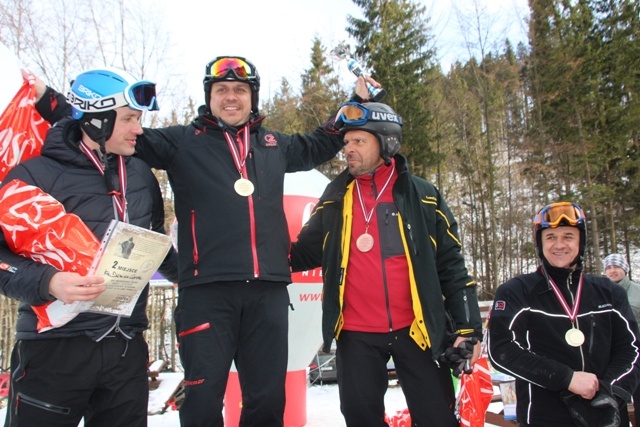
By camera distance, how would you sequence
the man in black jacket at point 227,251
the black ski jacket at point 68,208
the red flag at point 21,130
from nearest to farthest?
1. the black ski jacket at point 68,208
2. the red flag at point 21,130
3. the man in black jacket at point 227,251

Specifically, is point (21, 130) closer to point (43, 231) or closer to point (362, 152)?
point (43, 231)

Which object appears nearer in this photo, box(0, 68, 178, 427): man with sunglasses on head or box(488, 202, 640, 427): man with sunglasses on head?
box(0, 68, 178, 427): man with sunglasses on head

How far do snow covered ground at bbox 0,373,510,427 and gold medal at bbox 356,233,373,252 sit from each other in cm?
334

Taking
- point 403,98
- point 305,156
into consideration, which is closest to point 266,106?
point 403,98

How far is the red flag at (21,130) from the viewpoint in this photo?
2562 mm

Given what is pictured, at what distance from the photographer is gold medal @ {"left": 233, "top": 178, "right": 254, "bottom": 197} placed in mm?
3109

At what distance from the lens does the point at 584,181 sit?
23.4 metres

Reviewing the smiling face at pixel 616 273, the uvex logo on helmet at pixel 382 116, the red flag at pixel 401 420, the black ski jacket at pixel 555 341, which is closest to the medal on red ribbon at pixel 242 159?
the uvex logo on helmet at pixel 382 116

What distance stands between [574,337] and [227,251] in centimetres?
204

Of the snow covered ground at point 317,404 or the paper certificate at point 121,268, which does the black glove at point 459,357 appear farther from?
the snow covered ground at point 317,404

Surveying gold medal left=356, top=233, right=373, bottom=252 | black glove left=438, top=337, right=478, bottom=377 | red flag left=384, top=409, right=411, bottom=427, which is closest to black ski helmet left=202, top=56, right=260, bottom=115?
gold medal left=356, top=233, right=373, bottom=252

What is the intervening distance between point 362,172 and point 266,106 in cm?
2747

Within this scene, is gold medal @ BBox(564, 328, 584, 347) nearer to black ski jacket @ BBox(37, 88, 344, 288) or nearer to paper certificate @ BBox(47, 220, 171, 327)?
black ski jacket @ BBox(37, 88, 344, 288)

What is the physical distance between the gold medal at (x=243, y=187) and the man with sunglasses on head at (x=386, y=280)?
0.57 m
